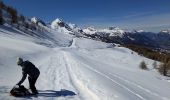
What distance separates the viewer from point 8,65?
26.5 m

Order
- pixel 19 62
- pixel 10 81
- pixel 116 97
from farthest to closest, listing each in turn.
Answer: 1. pixel 10 81
2. pixel 116 97
3. pixel 19 62

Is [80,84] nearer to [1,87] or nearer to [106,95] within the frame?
[106,95]

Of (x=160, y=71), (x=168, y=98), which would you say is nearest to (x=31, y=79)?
(x=168, y=98)

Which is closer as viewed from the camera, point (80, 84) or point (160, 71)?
point (80, 84)

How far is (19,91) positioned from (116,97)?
5.56 meters

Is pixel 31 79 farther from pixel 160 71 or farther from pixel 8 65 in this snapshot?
pixel 160 71

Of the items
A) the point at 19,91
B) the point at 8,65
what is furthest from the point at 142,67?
the point at 19,91

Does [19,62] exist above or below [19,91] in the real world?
above

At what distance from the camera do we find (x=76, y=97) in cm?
1572

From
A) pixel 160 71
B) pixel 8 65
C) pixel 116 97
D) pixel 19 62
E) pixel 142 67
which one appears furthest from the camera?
pixel 142 67

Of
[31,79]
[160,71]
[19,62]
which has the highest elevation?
[19,62]

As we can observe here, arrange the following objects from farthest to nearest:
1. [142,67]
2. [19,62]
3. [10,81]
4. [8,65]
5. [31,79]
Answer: [142,67]
[8,65]
[10,81]
[31,79]
[19,62]

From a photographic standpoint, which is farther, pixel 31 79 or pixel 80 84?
pixel 80 84

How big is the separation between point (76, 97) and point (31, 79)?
2.59m
